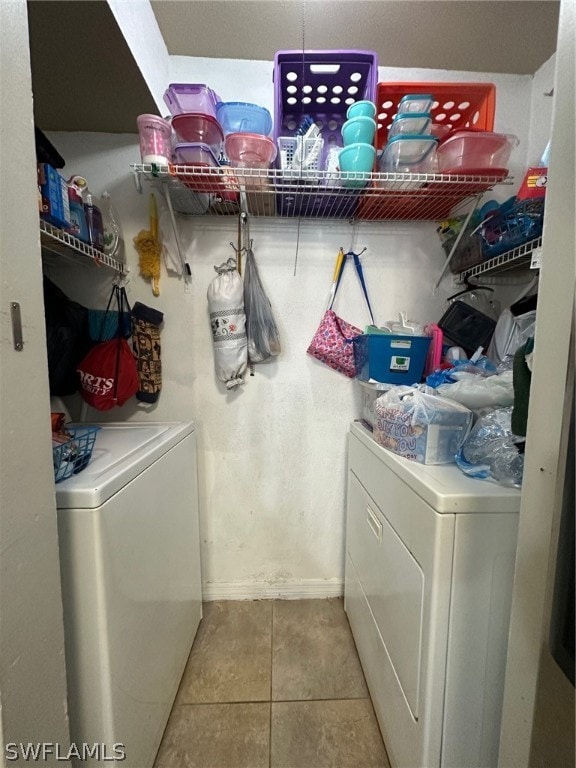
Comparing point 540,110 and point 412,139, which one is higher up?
point 540,110

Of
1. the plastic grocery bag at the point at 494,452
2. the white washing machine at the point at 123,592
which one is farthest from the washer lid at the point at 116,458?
the plastic grocery bag at the point at 494,452

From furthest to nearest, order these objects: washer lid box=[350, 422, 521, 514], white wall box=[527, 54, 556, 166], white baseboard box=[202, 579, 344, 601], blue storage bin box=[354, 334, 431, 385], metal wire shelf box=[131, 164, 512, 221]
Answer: white baseboard box=[202, 579, 344, 601], white wall box=[527, 54, 556, 166], blue storage bin box=[354, 334, 431, 385], metal wire shelf box=[131, 164, 512, 221], washer lid box=[350, 422, 521, 514]

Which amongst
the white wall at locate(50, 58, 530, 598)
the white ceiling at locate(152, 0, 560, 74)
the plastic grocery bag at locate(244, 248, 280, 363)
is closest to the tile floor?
the white wall at locate(50, 58, 530, 598)

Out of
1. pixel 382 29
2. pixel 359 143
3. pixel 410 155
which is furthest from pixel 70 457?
pixel 382 29

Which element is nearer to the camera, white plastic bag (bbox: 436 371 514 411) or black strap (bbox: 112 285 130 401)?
white plastic bag (bbox: 436 371 514 411)

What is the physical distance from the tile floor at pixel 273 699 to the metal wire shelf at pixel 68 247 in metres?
1.59

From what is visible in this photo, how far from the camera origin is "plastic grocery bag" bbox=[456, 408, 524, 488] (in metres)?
0.73

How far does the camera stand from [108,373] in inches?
48.1

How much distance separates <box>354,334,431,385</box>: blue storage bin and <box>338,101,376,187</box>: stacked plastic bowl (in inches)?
22.3

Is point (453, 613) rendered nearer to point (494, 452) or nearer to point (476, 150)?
point (494, 452)

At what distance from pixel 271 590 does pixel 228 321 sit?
133 cm

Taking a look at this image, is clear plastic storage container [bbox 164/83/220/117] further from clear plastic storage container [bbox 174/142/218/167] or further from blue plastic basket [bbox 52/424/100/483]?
blue plastic basket [bbox 52/424/100/483]

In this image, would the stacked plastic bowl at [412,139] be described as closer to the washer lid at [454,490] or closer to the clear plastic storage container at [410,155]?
the clear plastic storage container at [410,155]

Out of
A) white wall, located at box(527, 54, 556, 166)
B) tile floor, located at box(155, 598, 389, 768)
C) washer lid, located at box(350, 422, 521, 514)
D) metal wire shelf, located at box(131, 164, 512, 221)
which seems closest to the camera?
washer lid, located at box(350, 422, 521, 514)
